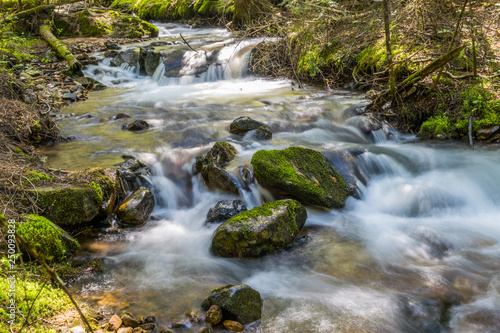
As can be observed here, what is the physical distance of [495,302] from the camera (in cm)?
341

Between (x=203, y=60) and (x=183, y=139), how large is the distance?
6.55m

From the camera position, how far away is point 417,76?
716 cm

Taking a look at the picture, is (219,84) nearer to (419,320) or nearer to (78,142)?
(78,142)

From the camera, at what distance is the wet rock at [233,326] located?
298cm

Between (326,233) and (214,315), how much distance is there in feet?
7.24

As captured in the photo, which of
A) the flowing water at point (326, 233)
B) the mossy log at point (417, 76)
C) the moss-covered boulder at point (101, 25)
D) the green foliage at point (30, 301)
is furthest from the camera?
the moss-covered boulder at point (101, 25)

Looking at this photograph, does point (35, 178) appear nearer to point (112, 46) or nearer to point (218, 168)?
point (218, 168)

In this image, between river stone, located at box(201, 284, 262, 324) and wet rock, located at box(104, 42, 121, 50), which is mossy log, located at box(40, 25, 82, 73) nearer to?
wet rock, located at box(104, 42, 121, 50)

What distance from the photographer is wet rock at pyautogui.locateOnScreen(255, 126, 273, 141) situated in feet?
23.6

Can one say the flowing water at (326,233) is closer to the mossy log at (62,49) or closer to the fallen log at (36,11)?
the mossy log at (62,49)

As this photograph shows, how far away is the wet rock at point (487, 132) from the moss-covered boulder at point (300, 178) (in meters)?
3.11

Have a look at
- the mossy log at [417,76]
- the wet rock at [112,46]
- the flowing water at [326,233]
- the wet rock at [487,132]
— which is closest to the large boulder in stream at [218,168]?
the flowing water at [326,233]

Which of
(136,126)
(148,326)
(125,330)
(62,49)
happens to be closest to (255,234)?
(148,326)

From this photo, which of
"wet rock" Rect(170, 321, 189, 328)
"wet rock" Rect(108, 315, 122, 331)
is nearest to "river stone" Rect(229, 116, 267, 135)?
"wet rock" Rect(170, 321, 189, 328)
